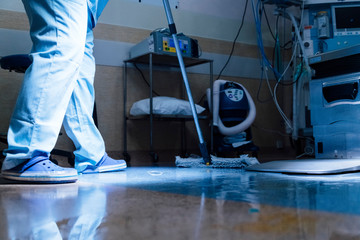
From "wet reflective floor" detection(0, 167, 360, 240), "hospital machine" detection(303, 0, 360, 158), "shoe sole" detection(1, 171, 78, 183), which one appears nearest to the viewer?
"wet reflective floor" detection(0, 167, 360, 240)

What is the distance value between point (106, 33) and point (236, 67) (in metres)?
1.41

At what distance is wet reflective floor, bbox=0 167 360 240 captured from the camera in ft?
1.67

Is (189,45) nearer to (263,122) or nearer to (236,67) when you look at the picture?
(236,67)

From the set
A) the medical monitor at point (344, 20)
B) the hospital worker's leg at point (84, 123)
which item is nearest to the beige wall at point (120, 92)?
the medical monitor at point (344, 20)

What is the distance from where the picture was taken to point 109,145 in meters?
2.94

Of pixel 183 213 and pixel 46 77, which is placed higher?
pixel 46 77

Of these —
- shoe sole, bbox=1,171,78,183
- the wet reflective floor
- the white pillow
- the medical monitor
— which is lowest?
the wet reflective floor

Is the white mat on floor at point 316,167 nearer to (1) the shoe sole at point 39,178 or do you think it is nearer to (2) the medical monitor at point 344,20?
(1) the shoe sole at point 39,178

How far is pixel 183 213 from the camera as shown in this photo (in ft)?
2.15

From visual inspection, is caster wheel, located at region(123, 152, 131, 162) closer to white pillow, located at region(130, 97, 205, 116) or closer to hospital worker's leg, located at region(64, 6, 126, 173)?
white pillow, located at region(130, 97, 205, 116)

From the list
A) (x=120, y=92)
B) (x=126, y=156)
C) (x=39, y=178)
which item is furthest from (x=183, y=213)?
(x=120, y=92)

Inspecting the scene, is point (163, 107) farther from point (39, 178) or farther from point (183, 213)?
point (183, 213)

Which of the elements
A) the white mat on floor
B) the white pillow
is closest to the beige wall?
the white pillow

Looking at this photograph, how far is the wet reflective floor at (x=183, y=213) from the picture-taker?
508 millimetres
